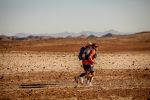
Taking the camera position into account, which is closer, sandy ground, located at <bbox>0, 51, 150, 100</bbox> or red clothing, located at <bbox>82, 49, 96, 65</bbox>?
sandy ground, located at <bbox>0, 51, 150, 100</bbox>

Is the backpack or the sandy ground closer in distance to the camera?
the sandy ground

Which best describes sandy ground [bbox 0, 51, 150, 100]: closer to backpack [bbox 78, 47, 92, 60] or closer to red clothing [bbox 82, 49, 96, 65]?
red clothing [bbox 82, 49, 96, 65]

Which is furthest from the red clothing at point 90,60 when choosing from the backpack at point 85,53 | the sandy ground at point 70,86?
the sandy ground at point 70,86

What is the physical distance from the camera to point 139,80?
16.8 meters

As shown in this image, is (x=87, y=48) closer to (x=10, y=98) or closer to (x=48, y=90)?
(x=48, y=90)

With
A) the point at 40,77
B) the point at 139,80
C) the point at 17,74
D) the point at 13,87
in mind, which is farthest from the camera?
the point at 17,74

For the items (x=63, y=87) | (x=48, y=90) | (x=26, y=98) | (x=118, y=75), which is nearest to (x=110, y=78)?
(x=118, y=75)

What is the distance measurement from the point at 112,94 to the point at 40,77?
6168 millimetres

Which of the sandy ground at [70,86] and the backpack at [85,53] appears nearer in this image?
the sandy ground at [70,86]

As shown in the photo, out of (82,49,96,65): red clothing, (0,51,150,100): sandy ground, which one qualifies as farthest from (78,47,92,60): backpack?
(0,51,150,100): sandy ground

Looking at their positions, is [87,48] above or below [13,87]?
above

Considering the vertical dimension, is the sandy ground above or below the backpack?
below

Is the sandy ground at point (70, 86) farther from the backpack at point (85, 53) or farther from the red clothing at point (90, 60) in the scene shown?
the backpack at point (85, 53)

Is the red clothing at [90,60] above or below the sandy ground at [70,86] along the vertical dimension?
above
